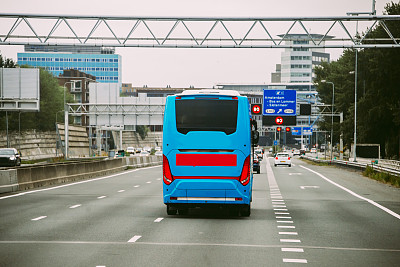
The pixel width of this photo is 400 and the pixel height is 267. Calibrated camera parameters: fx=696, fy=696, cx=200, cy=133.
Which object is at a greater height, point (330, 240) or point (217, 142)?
point (217, 142)

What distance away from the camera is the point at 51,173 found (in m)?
31.2

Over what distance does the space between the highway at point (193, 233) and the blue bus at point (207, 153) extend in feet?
1.97

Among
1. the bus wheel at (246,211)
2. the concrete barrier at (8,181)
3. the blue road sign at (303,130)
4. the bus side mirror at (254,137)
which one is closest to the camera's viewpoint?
the bus wheel at (246,211)

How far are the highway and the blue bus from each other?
1.97 feet

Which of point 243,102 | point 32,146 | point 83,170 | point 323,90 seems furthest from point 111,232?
point 323,90

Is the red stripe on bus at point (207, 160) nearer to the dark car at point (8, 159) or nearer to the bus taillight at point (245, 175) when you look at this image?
the bus taillight at point (245, 175)

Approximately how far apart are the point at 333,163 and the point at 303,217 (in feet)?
190

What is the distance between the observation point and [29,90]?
59094mm

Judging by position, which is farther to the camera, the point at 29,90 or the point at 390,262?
the point at 29,90

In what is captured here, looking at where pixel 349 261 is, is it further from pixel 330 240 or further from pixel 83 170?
pixel 83 170

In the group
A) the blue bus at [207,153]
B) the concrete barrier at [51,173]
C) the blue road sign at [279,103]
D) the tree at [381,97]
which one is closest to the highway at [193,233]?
the blue bus at [207,153]

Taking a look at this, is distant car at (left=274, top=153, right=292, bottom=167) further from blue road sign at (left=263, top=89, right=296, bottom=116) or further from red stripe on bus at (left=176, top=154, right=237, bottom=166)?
red stripe on bus at (left=176, top=154, right=237, bottom=166)

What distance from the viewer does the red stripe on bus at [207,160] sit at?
54.5 feet

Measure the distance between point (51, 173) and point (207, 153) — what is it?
16100mm
